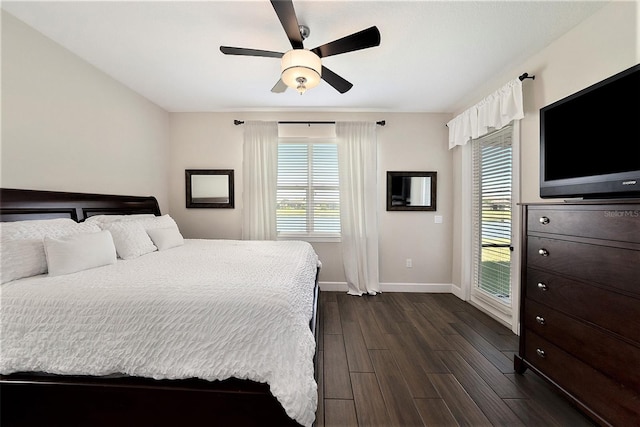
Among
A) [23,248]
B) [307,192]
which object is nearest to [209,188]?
[307,192]

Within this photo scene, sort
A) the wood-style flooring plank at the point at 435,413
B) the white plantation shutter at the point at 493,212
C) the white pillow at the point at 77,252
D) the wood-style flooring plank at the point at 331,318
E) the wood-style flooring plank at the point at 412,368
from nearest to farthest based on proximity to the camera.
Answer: the wood-style flooring plank at the point at 435,413
the white pillow at the point at 77,252
the wood-style flooring plank at the point at 412,368
the wood-style flooring plank at the point at 331,318
the white plantation shutter at the point at 493,212

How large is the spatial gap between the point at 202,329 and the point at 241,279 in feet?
1.16

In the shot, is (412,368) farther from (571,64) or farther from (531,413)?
(571,64)

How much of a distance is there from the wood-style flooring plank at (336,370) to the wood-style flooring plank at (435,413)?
17.9 inches

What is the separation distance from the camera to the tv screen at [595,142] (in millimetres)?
1338

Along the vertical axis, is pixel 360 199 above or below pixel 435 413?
above

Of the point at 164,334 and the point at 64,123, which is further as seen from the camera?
the point at 64,123

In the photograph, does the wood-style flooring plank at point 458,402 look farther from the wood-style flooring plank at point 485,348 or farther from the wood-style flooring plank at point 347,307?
the wood-style flooring plank at point 347,307

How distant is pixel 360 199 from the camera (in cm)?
359

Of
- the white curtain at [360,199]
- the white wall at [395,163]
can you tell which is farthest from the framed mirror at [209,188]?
the white curtain at [360,199]

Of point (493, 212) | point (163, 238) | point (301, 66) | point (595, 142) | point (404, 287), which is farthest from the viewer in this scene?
point (404, 287)

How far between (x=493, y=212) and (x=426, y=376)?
6.76 ft

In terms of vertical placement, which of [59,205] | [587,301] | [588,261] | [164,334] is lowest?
[164,334]

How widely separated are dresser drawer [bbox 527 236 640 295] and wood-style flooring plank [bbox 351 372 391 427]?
143 cm
